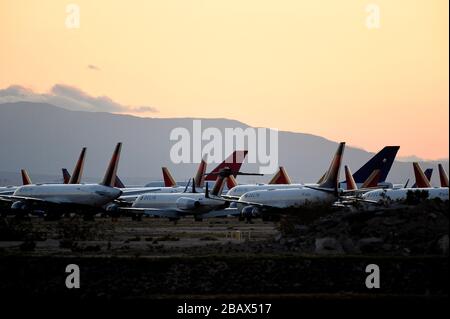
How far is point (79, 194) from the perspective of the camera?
115m

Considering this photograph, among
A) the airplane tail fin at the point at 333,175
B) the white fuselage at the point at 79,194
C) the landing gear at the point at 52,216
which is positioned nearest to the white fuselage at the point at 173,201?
the white fuselage at the point at 79,194

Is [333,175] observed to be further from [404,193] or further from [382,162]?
→ [382,162]

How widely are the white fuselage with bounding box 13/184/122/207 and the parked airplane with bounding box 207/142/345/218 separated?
457 inches

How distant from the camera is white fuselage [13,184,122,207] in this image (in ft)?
376

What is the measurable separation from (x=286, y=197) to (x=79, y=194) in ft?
77.5

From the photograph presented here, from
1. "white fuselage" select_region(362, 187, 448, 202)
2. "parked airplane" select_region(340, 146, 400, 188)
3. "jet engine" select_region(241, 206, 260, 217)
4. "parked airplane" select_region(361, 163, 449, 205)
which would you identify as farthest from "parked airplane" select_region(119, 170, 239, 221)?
"parked airplane" select_region(340, 146, 400, 188)

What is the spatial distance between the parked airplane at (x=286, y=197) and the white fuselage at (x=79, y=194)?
11.6m

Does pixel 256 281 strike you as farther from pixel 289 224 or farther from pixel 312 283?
pixel 289 224

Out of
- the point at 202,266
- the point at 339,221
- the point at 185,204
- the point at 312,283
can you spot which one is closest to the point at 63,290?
the point at 202,266

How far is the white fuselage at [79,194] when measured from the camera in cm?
11450

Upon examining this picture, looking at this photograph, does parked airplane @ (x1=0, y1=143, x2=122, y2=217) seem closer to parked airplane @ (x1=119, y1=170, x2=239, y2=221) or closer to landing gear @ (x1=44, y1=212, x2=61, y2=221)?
landing gear @ (x1=44, y1=212, x2=61, y2=221)

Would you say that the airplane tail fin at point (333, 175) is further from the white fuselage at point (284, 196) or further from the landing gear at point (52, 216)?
the landing gear at point (52, 216)

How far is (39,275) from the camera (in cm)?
4362

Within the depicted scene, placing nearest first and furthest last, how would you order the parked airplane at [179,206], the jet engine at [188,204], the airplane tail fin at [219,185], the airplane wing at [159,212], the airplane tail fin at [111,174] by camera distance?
Answer: the jet engine at [188,204], the parked airplane at [179,206], the airplane wing at [159,212], the airplane tail fin at [111,174], the airplane tail fin at [219,185]
